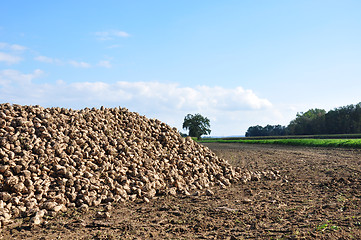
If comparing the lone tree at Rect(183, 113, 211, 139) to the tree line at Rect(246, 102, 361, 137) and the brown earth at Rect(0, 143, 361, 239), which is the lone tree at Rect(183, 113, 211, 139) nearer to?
the tree line at Rect(246, 102, 361, 137)

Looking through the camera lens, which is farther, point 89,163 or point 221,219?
point 89,163

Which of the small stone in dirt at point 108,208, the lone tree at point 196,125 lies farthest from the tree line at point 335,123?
the small stone in dirt at point 108,208

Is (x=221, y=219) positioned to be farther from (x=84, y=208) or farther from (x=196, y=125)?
(x=196, y=125)

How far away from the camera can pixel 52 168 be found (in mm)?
6660

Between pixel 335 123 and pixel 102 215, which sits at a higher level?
pixel 335 123

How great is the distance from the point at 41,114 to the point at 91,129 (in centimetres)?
142

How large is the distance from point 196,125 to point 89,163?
192ft

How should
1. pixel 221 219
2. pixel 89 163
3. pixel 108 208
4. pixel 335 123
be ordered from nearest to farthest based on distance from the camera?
pixel 221 219 → pixel 108 208 → pixel 89 163 → pixel 335 123

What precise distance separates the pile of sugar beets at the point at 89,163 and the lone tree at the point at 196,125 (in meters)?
53.9

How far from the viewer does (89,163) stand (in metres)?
7.10

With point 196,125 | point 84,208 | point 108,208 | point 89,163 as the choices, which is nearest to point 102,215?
point 108,208

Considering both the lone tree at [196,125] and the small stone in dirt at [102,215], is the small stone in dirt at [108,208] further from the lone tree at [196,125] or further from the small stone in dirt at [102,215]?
the lone tree at [196,125]

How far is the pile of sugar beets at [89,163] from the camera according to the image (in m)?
6.04

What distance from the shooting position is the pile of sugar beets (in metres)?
6.04
